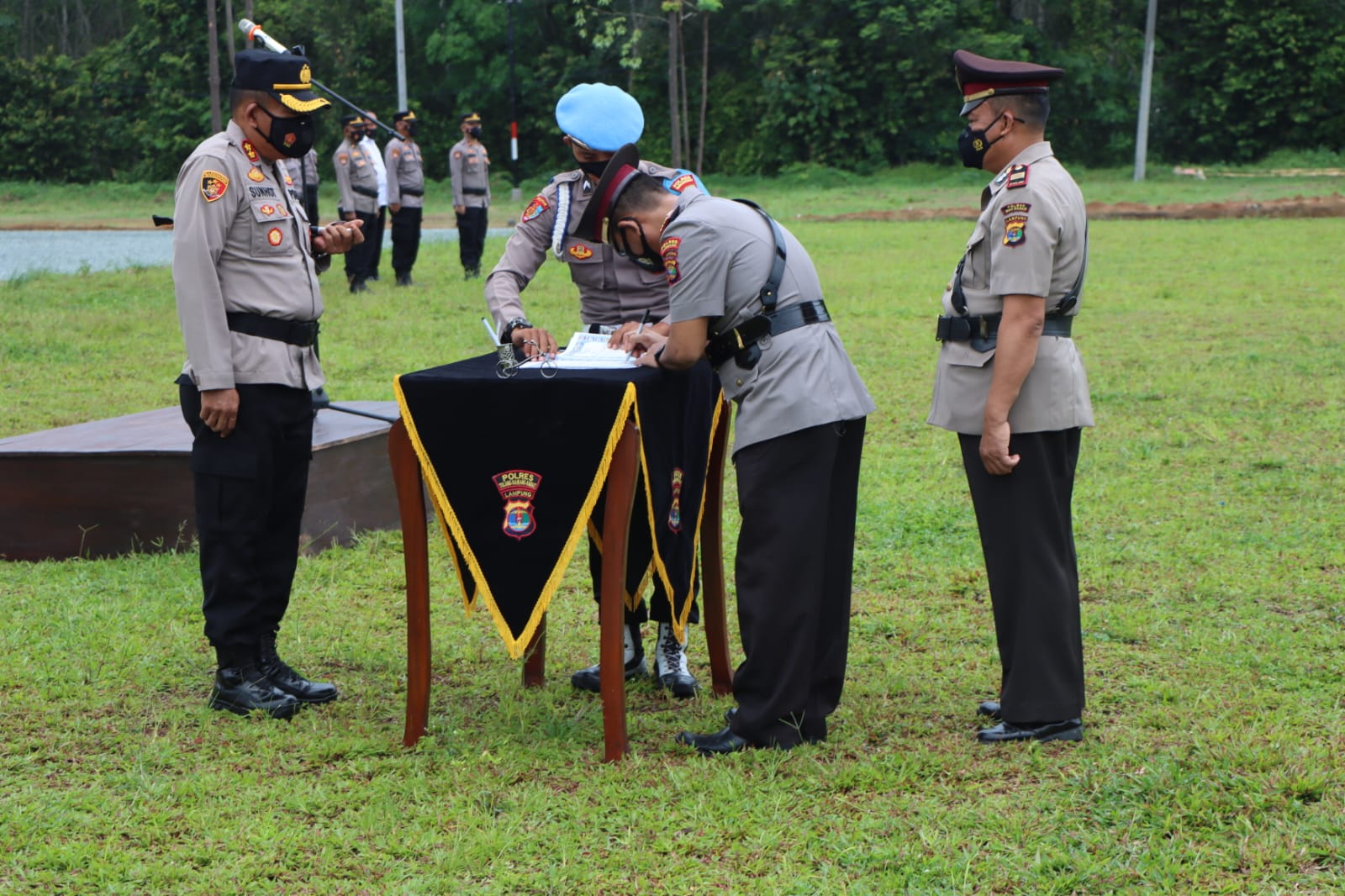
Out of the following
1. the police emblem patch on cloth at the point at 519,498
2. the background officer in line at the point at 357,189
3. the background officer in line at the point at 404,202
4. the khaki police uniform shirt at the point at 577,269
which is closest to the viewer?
the police emblem patch on cloth at the point at 519,498

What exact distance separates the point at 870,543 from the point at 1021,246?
242cm

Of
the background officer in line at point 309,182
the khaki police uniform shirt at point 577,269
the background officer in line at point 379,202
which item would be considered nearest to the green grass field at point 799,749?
the khaki police uniform shirt at point 577,269

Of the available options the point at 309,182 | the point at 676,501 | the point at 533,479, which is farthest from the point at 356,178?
the point at 533,479

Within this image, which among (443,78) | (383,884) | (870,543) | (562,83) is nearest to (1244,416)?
(870,543)

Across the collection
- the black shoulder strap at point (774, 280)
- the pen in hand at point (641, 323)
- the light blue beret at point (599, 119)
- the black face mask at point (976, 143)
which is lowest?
the pen in hand at point (641, 323)

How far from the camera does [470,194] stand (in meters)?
15.0

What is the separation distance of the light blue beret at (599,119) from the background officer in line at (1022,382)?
95 cm

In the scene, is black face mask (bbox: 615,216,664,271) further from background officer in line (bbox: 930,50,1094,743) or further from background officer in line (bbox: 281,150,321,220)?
background officer in line (bbox: 281,150,321,220)

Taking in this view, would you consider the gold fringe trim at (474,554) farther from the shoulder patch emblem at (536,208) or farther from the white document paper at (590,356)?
the shoulder patch emblem at (536,208)

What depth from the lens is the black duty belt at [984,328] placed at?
359cm

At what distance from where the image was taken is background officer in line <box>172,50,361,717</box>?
12.5 feet

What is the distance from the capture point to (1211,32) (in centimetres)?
3822

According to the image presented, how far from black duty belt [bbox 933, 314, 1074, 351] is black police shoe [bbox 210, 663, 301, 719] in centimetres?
215

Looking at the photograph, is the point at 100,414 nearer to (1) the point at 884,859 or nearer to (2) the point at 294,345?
(2) the point at 294,345
